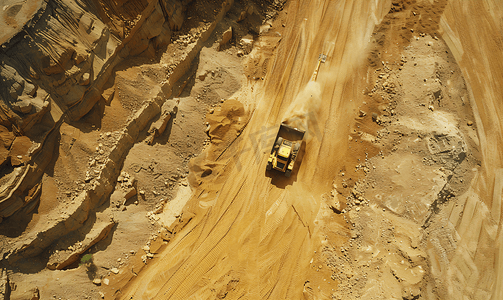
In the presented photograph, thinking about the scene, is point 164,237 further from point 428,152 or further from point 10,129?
point 428,152

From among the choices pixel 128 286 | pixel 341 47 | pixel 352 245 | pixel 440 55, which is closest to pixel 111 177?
pixel 128 286

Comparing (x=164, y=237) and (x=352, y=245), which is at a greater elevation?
(x=352, y=245)

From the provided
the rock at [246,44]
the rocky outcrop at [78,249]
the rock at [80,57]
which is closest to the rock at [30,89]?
the rock at [80,57]

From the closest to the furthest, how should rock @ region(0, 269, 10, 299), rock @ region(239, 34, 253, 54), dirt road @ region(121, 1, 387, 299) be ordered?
1. rock @ region(0, 269, 10, 299)
2. dirt road @ region(121, 1, 387, 299)
3. rock @ region(239, 34, 253, 54)

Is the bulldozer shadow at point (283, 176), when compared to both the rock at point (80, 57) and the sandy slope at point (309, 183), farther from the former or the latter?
the rock at point (80, 57)

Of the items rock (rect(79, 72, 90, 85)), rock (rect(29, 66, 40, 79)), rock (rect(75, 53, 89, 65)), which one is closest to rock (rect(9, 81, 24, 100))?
rock (rect(29, 66, 40, 79))

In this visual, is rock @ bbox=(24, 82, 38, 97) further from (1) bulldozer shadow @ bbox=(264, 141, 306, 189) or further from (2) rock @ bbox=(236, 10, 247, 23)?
(2) rock @ bbox=(236, 10, 247, 23)
